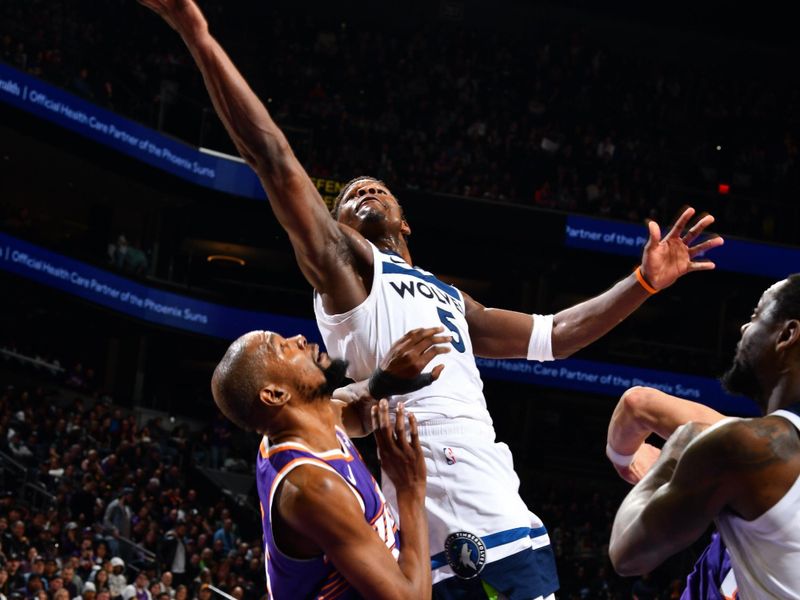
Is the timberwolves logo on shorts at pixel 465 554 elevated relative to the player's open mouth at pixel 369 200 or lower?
lower

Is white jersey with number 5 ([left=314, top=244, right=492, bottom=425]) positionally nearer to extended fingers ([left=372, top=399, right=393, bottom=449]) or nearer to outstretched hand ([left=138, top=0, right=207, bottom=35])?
extended fingers ([left=372, top=399, right=393, bottom=449])

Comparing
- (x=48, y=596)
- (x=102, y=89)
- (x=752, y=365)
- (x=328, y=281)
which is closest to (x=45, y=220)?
(x=102, y=89)

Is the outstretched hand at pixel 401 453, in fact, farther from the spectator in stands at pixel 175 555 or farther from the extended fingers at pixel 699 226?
the spectator in stands at pixel 175 555

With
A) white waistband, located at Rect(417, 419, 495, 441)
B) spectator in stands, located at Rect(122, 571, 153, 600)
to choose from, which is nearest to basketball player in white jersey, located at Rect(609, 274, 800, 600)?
white waistband, located at Rect(417, 419, 495, 441)

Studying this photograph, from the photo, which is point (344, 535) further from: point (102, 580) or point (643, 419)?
point (102, 580)

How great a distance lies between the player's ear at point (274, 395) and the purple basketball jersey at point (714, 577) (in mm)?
1317

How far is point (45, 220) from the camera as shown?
24812 millimetres

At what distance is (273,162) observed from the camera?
11.6ft

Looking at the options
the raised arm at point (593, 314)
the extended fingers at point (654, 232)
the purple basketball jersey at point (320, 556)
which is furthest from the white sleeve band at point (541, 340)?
the purple basketball jersey at point (320, 556)

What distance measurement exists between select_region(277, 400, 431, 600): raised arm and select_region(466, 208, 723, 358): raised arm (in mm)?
1324

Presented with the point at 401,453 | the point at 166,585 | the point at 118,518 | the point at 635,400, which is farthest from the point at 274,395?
the point at 118,518

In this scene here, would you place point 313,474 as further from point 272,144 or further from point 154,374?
point 154,374

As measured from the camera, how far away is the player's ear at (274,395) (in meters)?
3.13

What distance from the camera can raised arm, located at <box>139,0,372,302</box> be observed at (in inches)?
134
